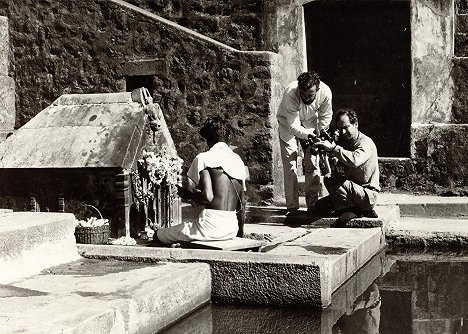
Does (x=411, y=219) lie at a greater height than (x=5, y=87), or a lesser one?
lesser

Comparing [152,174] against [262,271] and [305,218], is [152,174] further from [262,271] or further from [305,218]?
[262,271]

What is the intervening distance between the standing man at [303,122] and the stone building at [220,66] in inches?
44.3

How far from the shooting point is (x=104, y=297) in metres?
4.75

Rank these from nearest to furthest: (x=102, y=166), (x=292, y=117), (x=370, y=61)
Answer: (x=102, y=166) < (x=292, y=117) < (x=370, y=61)

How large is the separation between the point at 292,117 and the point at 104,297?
4474 millimetres

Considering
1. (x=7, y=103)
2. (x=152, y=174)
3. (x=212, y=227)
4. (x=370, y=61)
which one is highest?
(x=370, y=61)

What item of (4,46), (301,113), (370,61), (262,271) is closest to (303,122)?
(301,113)

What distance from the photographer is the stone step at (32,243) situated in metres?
5.28

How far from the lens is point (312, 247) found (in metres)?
6.70

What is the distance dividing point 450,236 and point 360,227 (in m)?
0.81

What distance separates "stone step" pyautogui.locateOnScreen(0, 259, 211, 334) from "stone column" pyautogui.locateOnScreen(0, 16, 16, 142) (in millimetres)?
5628

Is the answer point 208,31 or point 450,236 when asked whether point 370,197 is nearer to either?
point 450,236

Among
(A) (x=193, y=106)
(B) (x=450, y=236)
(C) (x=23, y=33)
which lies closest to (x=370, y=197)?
(B) (x=450, y=236)

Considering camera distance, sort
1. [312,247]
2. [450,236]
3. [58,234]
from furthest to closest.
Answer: [450,236] < [312,247] < [58,234]
